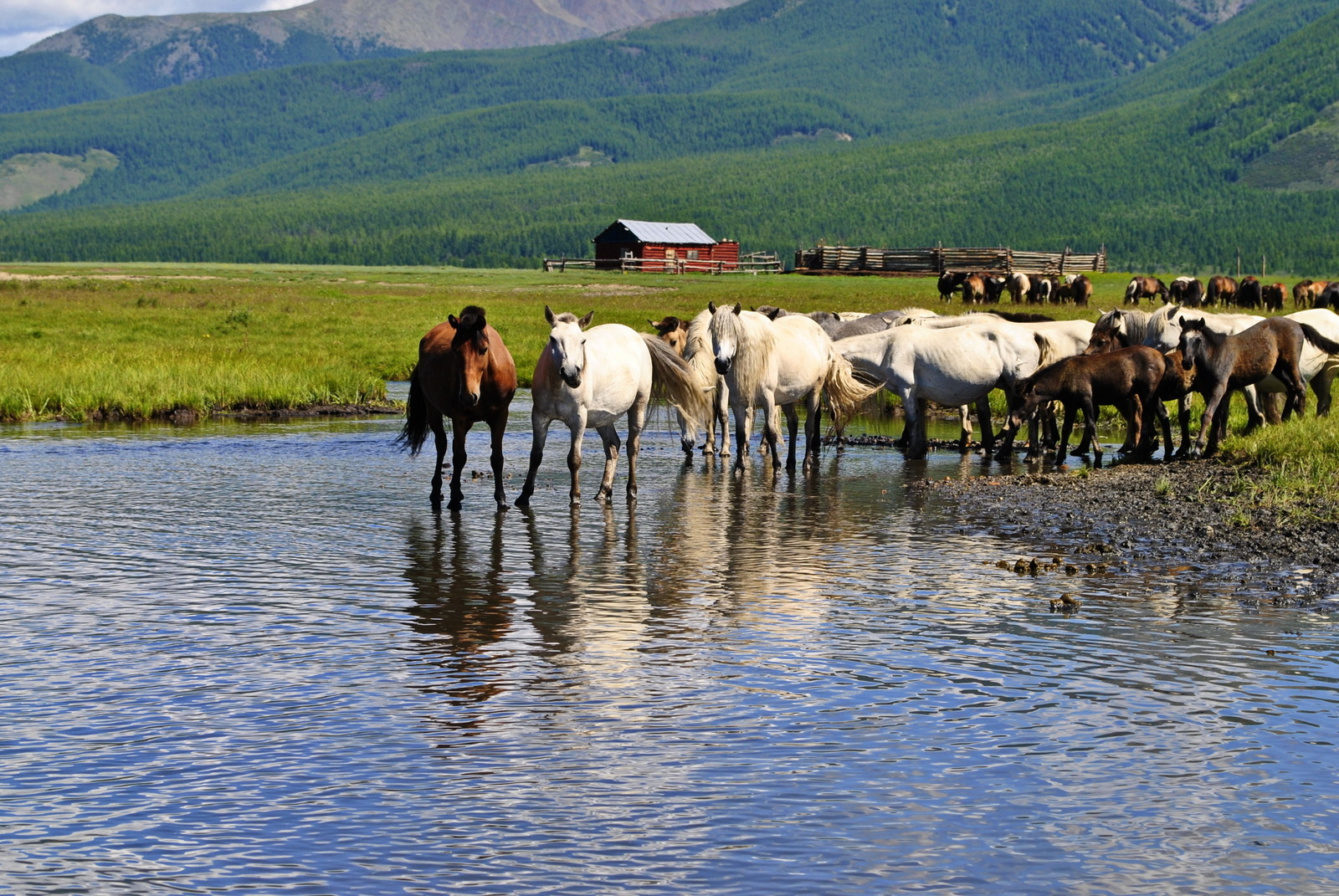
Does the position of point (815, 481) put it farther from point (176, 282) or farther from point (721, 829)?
point (176, 282)

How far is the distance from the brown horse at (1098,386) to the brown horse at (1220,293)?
45032 mm

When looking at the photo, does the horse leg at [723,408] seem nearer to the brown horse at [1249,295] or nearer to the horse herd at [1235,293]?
the horse herd at [1235,293]

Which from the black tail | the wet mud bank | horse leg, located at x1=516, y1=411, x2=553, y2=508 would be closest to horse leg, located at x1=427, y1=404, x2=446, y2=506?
the black tail

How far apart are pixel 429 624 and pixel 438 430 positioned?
6.87 metres

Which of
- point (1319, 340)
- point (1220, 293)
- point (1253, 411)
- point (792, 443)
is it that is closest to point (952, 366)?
point (792, 443)

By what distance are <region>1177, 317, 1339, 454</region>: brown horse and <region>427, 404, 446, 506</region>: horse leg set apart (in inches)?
373

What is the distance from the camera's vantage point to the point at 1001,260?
89062 millimetres

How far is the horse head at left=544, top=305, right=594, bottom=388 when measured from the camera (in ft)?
49.6

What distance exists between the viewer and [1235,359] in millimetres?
19484

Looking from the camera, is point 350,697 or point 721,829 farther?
point 350,697

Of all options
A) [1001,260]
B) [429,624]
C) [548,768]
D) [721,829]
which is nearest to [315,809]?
[548,768]

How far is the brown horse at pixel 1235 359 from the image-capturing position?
1941 centimetres

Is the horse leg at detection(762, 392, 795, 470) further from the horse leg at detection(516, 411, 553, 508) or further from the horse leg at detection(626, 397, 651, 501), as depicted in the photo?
the horse leg at detection(516, 411, 553, 508)

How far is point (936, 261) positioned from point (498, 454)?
7685 centimetres
